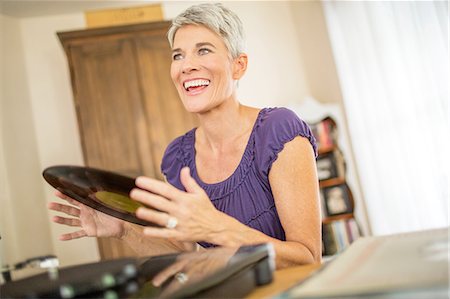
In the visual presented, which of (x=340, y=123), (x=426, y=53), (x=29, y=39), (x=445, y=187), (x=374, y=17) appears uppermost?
(x=29, y=39)

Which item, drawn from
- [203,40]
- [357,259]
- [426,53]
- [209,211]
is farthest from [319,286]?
[426,53]

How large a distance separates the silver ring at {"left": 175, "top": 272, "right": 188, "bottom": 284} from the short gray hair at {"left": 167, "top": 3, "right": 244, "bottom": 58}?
853 mm

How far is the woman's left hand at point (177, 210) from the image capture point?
797mm

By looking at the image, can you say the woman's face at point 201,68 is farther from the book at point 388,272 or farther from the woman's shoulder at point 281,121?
the book at point 388,272

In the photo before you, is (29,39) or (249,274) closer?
(249,274)

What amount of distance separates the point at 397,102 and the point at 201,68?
9.20 ft

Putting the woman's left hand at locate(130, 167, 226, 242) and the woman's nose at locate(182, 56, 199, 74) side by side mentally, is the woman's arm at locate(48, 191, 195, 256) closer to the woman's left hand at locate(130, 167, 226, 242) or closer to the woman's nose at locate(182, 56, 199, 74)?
the woman's left hand at locate(130, 167, 226, 242)

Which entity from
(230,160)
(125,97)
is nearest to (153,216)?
(230,160)

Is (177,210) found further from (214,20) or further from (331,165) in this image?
(331,165)

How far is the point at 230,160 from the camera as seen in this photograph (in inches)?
54.2

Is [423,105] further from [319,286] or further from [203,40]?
[319,286]

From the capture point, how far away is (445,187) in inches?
140

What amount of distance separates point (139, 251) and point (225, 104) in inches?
17.2

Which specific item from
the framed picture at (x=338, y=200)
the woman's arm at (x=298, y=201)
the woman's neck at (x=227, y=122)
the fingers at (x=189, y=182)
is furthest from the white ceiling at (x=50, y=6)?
the fingers at (x=189, y=182)
